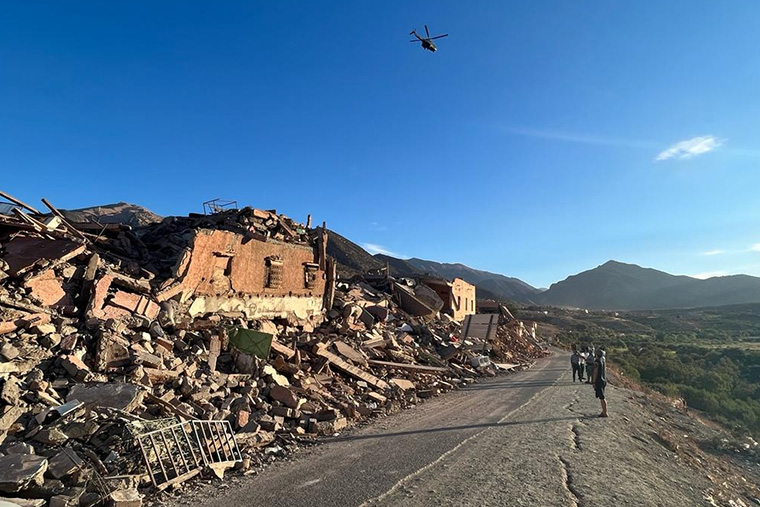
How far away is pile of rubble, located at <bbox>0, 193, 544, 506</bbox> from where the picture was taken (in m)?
6.19

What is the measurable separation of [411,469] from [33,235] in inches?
445

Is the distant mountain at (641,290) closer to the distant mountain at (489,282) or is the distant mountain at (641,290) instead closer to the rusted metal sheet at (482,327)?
the distant mountain at (489,282)

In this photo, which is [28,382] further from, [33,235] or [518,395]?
[518,395]

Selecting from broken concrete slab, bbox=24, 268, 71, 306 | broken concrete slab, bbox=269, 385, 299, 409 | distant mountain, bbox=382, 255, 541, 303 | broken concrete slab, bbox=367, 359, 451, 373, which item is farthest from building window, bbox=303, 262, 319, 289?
distant mountain, bbox=382, 255, 541, 303

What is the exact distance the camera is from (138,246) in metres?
14.2

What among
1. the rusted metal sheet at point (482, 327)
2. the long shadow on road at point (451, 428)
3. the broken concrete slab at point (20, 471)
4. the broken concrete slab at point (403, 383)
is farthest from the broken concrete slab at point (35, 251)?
the rusted metal sheet at point (482, 327)

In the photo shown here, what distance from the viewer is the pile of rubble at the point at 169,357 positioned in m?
6.19

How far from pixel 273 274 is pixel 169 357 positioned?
6387 millimetres

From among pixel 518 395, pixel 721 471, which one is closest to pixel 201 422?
pixel 518 395

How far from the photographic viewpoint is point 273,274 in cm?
1577

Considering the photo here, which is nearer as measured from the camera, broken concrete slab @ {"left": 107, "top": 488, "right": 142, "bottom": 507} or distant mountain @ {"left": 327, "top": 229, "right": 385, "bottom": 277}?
broken concrete slab @ {"left": 107, "top": 488, "right": 142, "bottom": 507}

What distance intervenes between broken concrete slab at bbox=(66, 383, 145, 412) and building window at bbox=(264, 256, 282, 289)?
26.0ft

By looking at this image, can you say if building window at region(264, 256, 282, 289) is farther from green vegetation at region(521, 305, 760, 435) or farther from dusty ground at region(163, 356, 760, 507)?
green vegetation at region(521, 305, 760, 435)

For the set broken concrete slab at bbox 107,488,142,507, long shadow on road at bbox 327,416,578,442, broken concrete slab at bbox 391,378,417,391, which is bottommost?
long shadow on road at bbox 327,416,578,442
